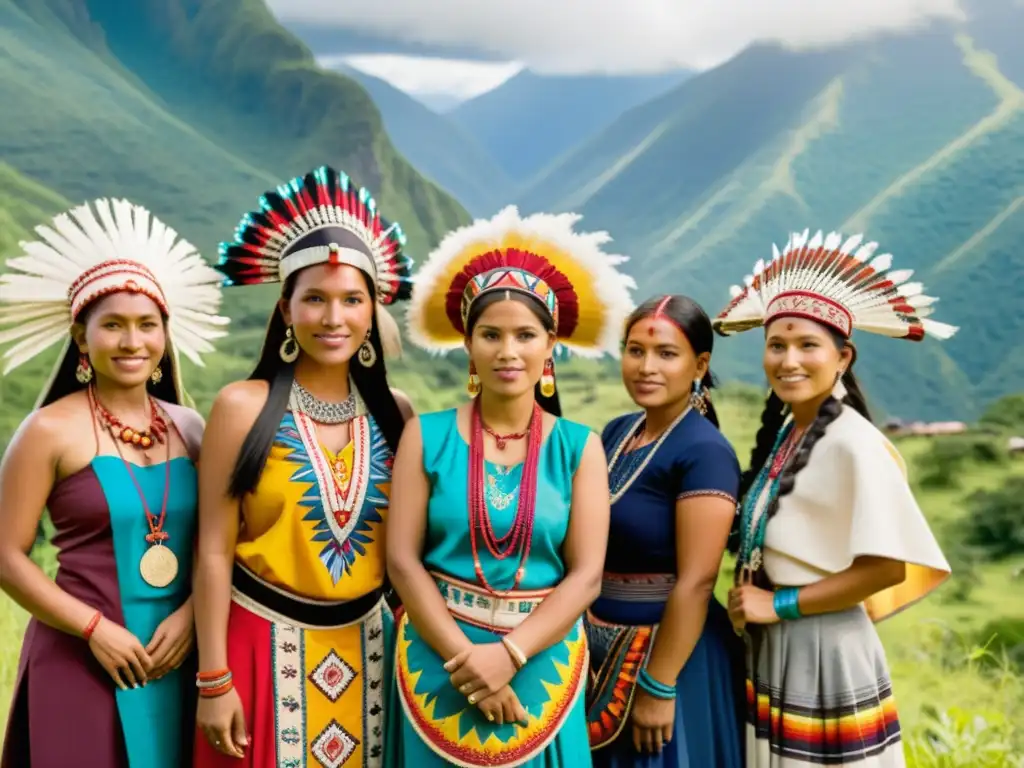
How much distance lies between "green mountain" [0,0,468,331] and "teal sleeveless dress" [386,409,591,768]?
5231mm

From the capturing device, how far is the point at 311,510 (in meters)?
2.22

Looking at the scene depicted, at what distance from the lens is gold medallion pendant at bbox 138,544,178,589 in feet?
7.38

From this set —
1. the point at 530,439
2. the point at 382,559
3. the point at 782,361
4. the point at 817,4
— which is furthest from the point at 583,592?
the point at 817,4

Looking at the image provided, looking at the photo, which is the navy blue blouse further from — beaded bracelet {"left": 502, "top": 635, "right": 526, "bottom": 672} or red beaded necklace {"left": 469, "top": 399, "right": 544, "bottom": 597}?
beaded bracelet {"left": 502, "top": 635, "right": 526, "bottom": 672}

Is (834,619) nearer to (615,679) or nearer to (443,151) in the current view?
(615,679)

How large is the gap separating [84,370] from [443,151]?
241 inches

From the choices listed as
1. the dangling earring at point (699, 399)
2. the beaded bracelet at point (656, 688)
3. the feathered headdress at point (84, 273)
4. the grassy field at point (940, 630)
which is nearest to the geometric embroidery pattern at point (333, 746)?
the beaded bracelet at point (656, 688)

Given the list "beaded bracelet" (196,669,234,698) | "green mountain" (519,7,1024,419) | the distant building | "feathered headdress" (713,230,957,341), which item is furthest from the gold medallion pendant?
the distant building

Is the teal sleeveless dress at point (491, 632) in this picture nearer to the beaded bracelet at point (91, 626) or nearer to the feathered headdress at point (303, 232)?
the feathered headdress at point (303, 232)

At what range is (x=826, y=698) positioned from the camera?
223cm

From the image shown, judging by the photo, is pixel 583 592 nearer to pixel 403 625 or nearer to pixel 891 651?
pixel 403 625

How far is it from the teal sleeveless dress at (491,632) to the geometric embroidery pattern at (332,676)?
158 millimetres

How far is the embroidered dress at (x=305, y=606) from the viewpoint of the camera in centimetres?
221

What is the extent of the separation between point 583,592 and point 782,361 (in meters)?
0.75
